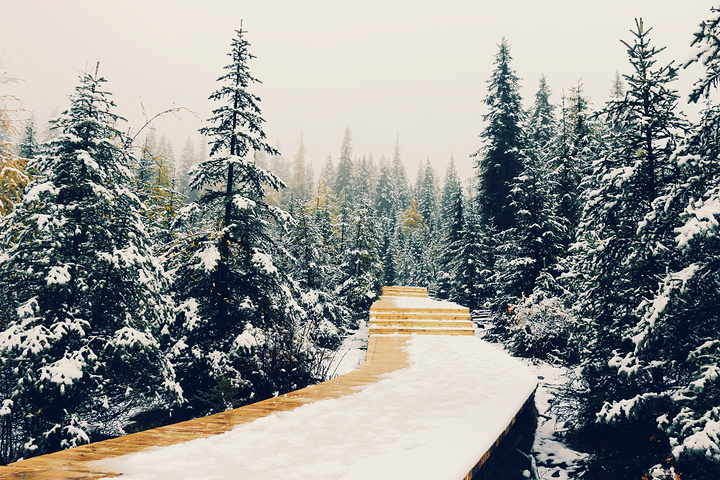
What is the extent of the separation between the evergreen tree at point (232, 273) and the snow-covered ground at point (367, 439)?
110 inches

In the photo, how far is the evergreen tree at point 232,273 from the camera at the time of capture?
8523mm

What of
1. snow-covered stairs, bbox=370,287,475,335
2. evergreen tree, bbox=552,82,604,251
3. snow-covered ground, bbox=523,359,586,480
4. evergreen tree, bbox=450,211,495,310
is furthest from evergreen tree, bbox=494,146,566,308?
evergreen tree, bbox=450,211,495,310

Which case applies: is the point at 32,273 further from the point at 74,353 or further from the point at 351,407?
the point at 351,407

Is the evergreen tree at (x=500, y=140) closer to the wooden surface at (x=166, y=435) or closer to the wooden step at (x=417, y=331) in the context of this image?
the wooden step at (x=417, y=331)

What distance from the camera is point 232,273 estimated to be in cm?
988

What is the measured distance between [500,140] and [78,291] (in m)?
22.3

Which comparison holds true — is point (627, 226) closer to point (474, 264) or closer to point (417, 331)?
point (417, 331)

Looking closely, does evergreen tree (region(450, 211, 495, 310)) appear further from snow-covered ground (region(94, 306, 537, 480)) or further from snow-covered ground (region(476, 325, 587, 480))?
snow-covered ground (region(94, 306, 537, 480))

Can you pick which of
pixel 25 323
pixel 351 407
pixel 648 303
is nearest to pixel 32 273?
pixel 25 323

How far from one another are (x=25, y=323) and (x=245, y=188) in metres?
5.51

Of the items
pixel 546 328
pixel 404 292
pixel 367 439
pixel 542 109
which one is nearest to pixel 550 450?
pixel 367 439

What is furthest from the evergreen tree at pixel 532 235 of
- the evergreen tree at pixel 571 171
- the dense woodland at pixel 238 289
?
the dense woodland at pixel 238 289

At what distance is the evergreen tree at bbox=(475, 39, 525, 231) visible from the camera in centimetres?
2206

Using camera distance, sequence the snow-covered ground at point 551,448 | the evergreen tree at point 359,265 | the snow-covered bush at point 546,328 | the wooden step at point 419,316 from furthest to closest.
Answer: the evergreen tree at point 359,265 → the snow-covered bush at point 546,328 → the wooden step at point 419,316 → the snow-covered ground at point 551,448
